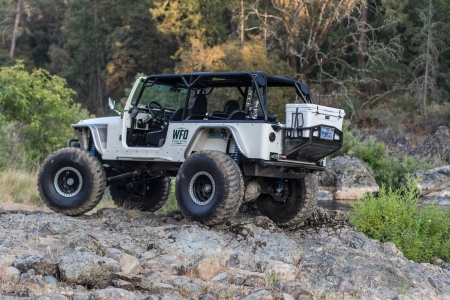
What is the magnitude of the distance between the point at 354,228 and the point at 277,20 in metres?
32.6

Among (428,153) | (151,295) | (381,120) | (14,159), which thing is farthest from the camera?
(381,120)

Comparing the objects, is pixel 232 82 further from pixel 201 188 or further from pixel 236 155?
pixel 201 188

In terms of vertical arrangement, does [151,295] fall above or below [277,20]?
below

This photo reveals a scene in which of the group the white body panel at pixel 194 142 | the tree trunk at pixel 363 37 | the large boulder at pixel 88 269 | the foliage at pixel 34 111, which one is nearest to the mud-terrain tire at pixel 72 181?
the white body panel at pixel 194 142

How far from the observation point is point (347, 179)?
24.7m

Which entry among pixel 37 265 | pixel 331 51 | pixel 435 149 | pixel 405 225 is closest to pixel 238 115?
pixel 405 225

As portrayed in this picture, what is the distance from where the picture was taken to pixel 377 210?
11.2 metres

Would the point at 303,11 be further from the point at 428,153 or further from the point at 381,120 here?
the point at 428,153

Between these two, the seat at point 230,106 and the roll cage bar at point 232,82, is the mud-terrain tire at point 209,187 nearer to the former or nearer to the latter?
the roll cage bar at point 232,82

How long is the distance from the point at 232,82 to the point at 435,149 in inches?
883

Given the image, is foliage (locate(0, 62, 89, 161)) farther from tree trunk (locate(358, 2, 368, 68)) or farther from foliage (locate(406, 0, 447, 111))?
foliage (locate(406, 0, 447, 111))

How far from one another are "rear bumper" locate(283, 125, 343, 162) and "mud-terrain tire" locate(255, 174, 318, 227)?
873mm

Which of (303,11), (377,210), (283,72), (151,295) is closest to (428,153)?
(283,72)

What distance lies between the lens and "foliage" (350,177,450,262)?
34.8 ft
